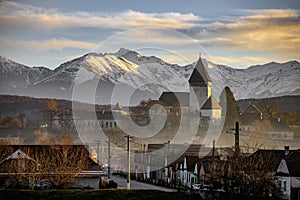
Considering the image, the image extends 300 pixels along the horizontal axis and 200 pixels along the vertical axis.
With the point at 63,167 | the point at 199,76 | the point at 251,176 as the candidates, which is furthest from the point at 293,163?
the point at 199,76

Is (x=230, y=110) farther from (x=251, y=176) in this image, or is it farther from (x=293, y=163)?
(x=251, y=176)

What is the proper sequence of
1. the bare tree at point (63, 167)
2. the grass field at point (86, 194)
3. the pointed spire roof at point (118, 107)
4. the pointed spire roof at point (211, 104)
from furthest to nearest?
the pointed spire roof at point (211, 104)
the pointed spire roof at point (118, 107)
the bare tree at point (63, 167)
the grass field at point (86, 194)

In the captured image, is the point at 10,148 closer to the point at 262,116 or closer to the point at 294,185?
the point at 294,185

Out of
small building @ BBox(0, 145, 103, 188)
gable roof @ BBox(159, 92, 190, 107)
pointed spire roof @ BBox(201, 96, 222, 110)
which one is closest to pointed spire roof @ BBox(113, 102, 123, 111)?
gable roof @ BBox(159, 92, 190, 107)

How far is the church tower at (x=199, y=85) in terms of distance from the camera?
3372cm

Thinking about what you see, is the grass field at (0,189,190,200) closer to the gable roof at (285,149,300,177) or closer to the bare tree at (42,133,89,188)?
the bare tree at (42,133,89,188)

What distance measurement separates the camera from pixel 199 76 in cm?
3434

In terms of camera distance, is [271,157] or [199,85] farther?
[199,85]

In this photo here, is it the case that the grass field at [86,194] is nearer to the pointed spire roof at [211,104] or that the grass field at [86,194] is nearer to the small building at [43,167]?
the small building at [43,167]

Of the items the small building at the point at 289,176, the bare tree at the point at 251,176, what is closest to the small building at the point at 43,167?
the bare tree at the point at 251,176

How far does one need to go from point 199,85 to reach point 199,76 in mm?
761

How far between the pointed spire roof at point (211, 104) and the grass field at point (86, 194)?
19.7 m

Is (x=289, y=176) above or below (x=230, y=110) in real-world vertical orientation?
below

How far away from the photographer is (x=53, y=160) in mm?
12781
